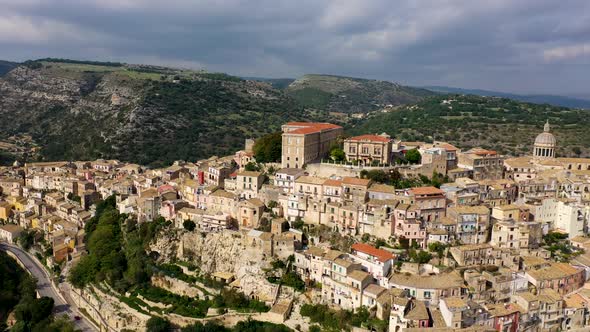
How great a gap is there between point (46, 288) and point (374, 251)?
33.6 metres

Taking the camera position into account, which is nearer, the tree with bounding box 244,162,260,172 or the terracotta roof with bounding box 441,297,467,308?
the terracotta roof with bounding box 441,297,467,308

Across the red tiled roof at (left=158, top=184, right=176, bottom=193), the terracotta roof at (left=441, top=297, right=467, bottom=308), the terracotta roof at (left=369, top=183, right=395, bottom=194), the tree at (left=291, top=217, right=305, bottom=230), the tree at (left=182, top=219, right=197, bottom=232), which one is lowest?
the terracotta roof at (left=441, top=297, right=467, bottom=308)

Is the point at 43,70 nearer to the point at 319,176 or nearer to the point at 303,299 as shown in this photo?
the point at 319,176

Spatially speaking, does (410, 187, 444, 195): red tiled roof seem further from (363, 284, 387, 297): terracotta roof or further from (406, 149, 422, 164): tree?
(363, 284, 387, 297): terracotta roof

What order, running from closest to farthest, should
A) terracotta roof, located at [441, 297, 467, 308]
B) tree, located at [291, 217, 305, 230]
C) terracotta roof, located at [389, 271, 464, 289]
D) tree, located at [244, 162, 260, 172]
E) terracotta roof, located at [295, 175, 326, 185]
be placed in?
terracotta roof, located at [441, 297, 467, 308] < terracotta roof, located at [389, 271, 464, 289] < tree, located at [291, 217, 305, 230] < terracotta roof, located at [295, 175, 326, 185] < tree, located at [244, 162, 260, 172]

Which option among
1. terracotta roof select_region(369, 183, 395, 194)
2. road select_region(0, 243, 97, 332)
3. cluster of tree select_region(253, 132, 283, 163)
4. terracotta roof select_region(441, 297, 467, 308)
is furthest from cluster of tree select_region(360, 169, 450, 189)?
road select_region(0, 243, 97, 332)

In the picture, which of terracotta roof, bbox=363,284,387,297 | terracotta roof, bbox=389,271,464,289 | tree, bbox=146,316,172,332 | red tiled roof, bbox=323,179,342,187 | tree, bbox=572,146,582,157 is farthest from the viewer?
tree, bbox=572,146,582,157

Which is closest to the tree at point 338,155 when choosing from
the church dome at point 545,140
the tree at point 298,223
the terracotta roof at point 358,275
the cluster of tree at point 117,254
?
the tree at point 298,223

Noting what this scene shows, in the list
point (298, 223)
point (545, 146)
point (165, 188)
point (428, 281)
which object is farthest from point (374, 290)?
point (545, 146)

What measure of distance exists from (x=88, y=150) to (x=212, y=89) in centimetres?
4956

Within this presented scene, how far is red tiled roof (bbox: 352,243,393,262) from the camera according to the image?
36219 mm

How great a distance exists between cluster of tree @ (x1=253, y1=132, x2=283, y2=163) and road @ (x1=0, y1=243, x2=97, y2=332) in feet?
79.5

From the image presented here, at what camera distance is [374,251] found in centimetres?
3697

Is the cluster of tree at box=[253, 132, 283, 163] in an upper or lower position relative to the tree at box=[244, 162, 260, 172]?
upper
